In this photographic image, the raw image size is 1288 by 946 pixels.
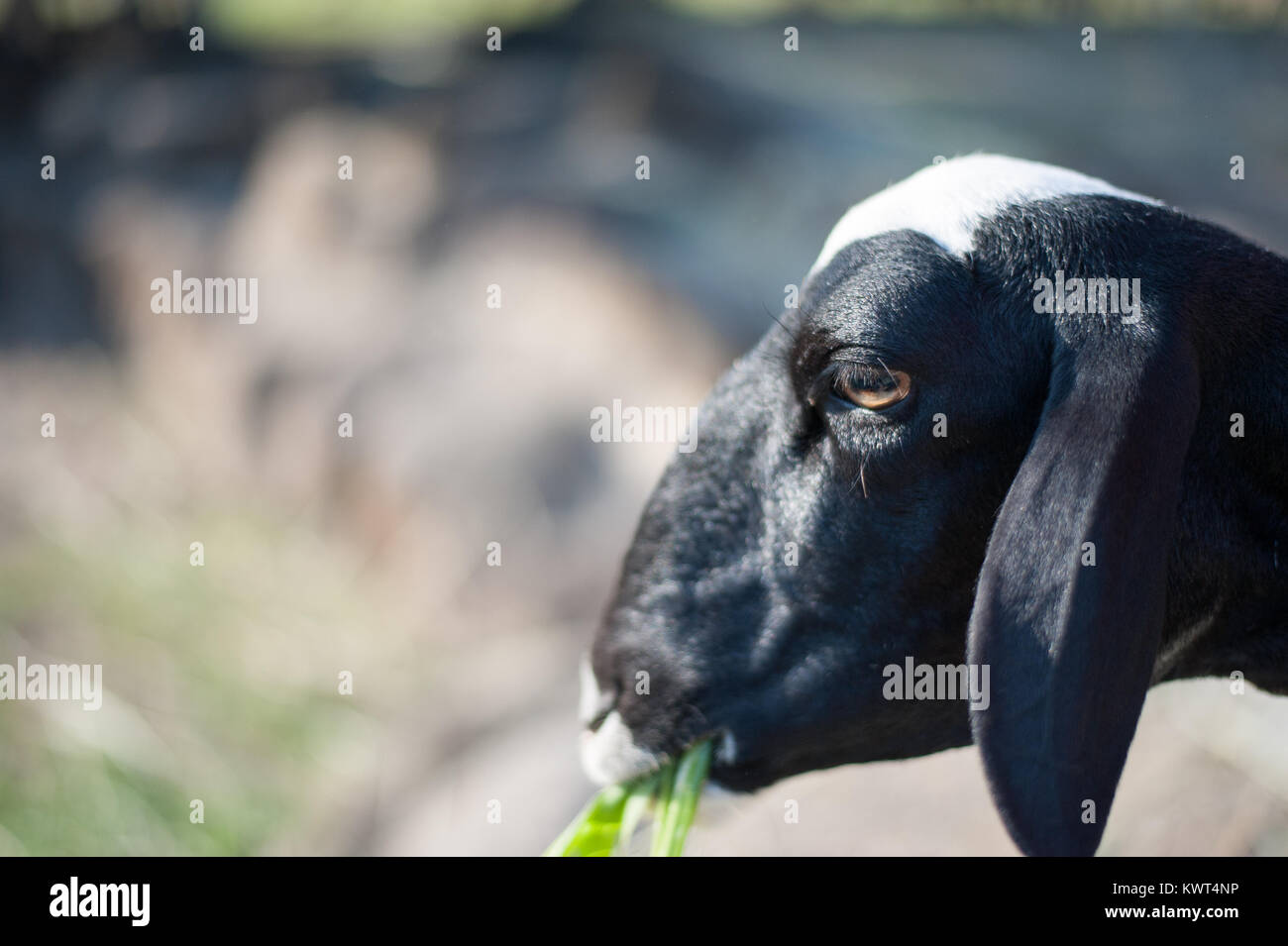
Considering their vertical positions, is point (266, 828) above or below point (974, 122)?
below

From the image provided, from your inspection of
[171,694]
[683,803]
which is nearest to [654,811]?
[683,803]

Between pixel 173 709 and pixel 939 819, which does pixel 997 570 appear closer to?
pixel 939 819

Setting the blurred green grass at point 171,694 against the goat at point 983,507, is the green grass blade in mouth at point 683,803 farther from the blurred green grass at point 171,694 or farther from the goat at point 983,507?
the blurred green grass at point 171,694

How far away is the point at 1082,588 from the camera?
4.79 ft

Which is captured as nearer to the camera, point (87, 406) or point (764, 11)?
point (87, 406)

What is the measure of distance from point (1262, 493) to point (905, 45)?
7.63 meters

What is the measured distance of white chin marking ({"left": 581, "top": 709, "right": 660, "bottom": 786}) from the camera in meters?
2.00

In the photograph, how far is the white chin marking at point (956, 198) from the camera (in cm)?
173

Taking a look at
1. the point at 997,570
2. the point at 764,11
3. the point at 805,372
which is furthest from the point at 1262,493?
the point at 764,11

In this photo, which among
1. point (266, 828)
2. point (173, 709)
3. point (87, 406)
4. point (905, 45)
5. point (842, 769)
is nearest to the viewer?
point (842, 769)

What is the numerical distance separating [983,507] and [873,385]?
22 centimetres

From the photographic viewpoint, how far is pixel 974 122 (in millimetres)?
7371

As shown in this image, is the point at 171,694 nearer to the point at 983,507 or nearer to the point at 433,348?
the point at 433,348

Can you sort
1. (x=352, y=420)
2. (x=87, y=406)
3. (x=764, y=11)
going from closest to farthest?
(x=352, y=420) < (x=87, y=406) < (x=764, y=11)
